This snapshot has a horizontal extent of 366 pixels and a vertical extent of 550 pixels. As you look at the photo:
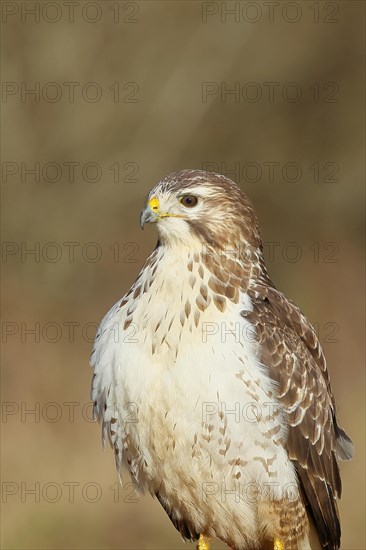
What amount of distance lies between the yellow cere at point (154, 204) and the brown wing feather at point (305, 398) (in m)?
0.56

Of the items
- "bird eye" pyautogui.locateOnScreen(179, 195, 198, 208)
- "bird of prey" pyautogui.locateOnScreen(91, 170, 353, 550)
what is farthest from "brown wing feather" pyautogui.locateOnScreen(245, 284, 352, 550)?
"bird eye" pyautogui.locateOnScreen(179, 195, 198, 208)

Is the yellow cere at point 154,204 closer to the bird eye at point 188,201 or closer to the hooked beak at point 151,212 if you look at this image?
the hooked beak at point 151,212

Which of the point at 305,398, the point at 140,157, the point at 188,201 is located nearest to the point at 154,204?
the point at 188,201

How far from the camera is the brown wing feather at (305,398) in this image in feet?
16.9

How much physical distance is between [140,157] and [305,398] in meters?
6.14

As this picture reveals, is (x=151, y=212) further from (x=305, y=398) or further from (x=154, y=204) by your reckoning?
(x=305, y=398)

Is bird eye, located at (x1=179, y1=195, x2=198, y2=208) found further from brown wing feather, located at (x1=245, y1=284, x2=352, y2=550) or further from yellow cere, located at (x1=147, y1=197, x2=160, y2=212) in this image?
brown wing feather, located at (x1=245, y1=284, x2=352, y2=550)

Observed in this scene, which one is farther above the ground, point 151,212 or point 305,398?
point 151,212

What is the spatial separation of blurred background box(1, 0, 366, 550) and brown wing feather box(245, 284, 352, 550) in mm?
3671

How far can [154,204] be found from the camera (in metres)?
5.14

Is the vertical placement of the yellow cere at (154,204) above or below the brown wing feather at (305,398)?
above

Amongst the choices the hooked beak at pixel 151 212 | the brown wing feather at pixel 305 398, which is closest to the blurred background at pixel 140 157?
the brown wing feather at pixel 305 398

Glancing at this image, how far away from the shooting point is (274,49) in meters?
11.4

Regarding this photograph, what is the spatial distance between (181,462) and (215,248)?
3.07 ft
